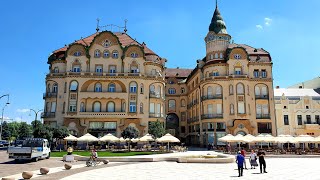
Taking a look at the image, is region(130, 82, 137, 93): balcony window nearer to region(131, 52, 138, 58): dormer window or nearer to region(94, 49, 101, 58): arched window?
region(131, 52, 138, 58): dormer window

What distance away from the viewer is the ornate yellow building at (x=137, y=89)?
51.5 m

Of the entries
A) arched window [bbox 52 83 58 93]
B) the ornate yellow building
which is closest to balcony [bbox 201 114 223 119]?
the ornate yellow building

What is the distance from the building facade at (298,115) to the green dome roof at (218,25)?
18200 millimetres

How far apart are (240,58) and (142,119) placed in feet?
72.1

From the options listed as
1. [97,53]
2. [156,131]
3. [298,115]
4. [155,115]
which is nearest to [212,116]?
[155,115]

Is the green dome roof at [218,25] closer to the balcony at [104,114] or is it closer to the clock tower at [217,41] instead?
the clock tower at [217,41]

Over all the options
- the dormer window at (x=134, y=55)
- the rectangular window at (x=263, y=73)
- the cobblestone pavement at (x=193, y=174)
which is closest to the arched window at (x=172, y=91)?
the dormer window at (x=134, y=55)

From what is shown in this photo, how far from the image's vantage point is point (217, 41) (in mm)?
57062

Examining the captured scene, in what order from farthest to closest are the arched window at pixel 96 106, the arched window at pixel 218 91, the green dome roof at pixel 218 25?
the green dome roof at pixel 218 25, the arched window at pixel 218 91, the arched window at pixel 96 106

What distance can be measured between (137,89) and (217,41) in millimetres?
18896

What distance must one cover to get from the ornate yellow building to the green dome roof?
4.69 ft

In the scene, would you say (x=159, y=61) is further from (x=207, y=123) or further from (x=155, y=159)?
(x=155, y=159)

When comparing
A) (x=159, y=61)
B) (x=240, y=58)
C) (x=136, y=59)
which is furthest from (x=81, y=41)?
(x=240, y=58)

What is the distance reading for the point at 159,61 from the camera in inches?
2255
